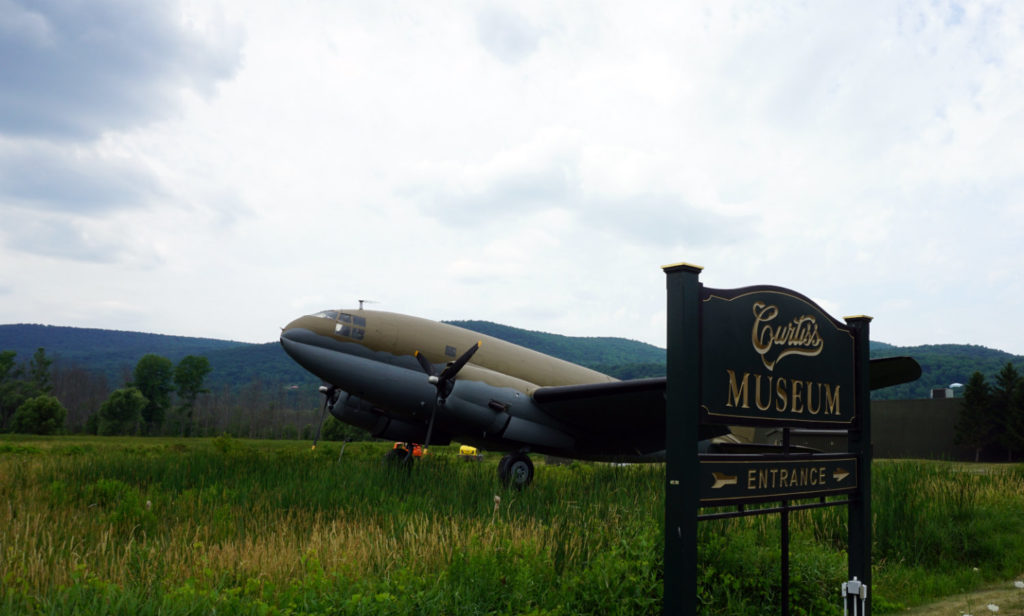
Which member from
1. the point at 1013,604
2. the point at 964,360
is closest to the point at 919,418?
the point at 1013,604

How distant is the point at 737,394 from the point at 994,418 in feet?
181

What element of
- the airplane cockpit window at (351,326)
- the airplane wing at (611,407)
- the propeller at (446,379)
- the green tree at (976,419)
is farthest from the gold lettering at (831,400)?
the green tree at (976,419)

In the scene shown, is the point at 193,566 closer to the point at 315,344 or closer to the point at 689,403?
the point at 689,403

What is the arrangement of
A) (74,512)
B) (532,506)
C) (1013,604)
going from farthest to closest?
(532,506), (74,512), (1013,604)

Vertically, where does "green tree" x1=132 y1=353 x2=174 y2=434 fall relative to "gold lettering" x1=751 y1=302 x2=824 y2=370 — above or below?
below

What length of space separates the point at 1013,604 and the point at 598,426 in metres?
10.1

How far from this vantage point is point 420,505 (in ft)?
29.9

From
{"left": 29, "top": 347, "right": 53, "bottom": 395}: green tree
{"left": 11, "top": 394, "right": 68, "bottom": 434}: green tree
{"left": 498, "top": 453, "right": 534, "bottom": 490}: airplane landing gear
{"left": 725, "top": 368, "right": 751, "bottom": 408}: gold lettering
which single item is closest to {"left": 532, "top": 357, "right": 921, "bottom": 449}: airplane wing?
{"left": 498, "top": 453, "right": 534, "bottom": 490}: airplane landing gear

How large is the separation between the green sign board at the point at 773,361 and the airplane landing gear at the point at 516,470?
886 centimetres

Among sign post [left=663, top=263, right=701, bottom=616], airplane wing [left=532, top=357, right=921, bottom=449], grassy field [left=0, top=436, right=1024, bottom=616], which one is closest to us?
sign post [left=663, top=263, right=701, bottom=616]

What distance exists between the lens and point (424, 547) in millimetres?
6305

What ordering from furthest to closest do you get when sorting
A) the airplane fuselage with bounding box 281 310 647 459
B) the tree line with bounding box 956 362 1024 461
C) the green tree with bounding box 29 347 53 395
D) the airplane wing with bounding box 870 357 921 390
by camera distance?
the green tree with bounding box 29 347 53 395, the tree line with bounding box 956 362 1024 461, the airplane fuselage with bounding box 281 310 647 459, the airplane wing with bounding box 870 357 921 390

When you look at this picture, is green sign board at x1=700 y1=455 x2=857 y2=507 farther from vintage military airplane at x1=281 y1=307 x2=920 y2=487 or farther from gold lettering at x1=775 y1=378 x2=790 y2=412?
vintage military airplane at x1=281 y1=307 x2=920 y2=487

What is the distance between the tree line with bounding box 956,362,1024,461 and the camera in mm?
45531
